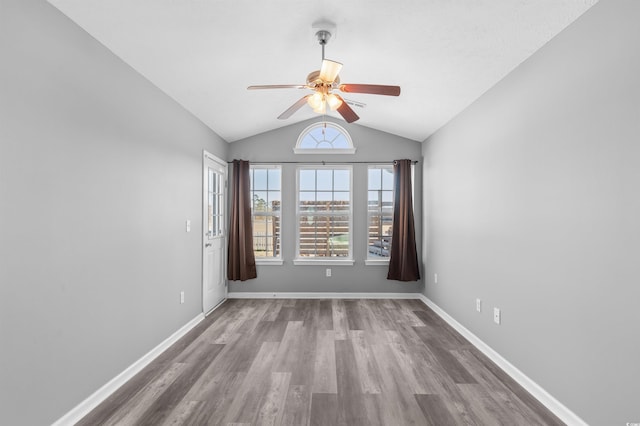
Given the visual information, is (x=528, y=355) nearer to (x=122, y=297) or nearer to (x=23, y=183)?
(x=122, y=297)

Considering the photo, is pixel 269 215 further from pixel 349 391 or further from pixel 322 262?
pixel 349 391

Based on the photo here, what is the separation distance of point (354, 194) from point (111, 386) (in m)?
3.65

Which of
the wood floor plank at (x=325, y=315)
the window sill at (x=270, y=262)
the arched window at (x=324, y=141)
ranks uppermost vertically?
the arched window at (x=324, y=141)

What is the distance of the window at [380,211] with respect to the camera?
493 cm

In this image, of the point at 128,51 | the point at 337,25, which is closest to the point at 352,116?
the point at 337,25

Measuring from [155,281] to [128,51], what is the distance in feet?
6.20

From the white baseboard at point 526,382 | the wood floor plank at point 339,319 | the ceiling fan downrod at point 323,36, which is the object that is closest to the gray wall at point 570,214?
the white baseboard at point 526,382

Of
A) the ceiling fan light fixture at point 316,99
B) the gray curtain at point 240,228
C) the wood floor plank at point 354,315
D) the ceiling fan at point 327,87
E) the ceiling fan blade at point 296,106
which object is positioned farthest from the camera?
the gray curtain at point 240,228

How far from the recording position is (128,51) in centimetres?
233

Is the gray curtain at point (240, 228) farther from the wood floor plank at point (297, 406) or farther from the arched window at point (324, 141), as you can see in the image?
the wood floor plank at point (297, 406)

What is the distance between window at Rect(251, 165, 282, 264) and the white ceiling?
1.60 metres

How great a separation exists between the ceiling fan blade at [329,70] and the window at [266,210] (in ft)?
9.26

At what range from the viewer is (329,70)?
2131mm

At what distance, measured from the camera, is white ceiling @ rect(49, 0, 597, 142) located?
197 centimetres
